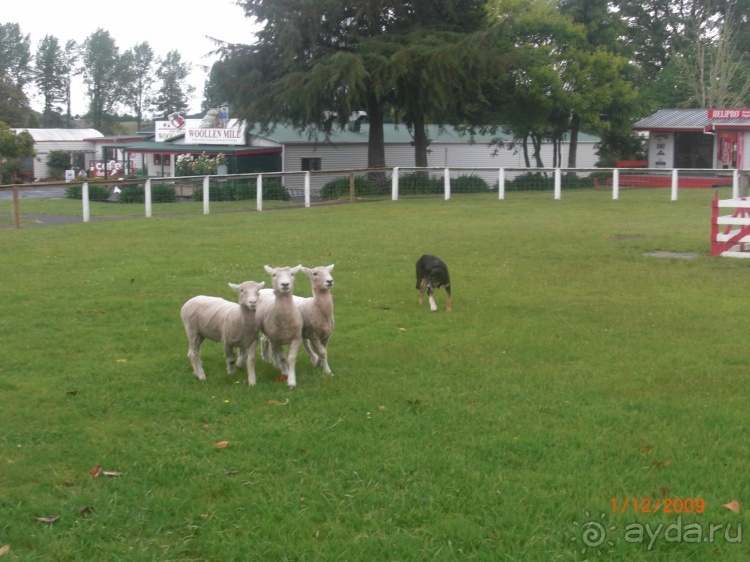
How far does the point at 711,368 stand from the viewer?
7.79 meters

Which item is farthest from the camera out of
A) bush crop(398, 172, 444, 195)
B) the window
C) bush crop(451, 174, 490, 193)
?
the window

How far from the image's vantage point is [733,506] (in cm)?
485

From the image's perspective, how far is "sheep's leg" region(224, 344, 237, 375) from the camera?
772 cm

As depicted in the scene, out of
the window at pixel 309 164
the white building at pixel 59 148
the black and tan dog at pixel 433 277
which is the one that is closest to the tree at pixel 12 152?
the white building at pixel 59 148

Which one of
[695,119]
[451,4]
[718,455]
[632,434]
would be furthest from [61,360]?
[695,119]

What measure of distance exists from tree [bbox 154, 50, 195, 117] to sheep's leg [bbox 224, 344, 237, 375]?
349ft

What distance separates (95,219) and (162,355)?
681 inches

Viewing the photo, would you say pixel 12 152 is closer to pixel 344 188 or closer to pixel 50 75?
pixel 344 188

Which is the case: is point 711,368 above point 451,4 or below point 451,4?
below

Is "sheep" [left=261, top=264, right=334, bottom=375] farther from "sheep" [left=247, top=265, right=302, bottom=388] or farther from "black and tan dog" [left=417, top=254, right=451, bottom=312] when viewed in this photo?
"black and tan dog" [left=417, top=254, right=451, bottom=312]

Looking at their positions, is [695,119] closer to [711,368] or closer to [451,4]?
[451,4]

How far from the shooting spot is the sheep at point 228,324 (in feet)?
24.3

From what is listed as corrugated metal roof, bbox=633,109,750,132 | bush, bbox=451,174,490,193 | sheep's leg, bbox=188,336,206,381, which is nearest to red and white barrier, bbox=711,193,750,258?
sheep's leg, bbox=188,336,206,381

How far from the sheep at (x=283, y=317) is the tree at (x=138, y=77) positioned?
10868cm
